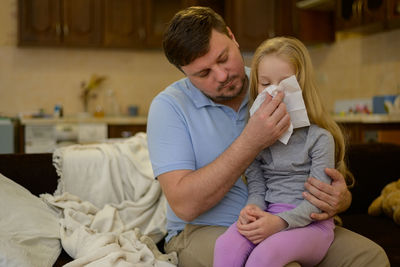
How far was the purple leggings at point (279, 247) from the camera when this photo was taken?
130 centimetres

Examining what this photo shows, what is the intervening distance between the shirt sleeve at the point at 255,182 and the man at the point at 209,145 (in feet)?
0.17

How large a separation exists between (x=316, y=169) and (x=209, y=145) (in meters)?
0.40

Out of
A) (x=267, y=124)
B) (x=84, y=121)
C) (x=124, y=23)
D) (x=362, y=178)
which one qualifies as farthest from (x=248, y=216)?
(x=124, y=23)

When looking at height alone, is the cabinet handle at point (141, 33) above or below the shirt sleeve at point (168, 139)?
above

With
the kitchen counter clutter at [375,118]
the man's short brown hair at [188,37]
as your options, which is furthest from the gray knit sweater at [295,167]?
the kitchen counter clutter at [375,118]

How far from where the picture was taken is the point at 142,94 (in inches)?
205

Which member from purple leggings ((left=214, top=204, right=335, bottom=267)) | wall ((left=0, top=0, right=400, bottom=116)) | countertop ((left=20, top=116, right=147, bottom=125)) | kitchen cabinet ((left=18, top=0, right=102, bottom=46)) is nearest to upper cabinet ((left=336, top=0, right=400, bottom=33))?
wall ((left=0, top=0, right=400, bottom=116))

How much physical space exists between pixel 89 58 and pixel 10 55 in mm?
776

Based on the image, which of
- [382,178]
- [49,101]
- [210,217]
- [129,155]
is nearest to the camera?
[210,217]

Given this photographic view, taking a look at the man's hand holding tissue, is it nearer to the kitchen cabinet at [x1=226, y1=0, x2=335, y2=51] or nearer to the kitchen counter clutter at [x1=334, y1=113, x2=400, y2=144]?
the kitchen counter clutter at [x1=334, y1=113, x2=400, y2=144]

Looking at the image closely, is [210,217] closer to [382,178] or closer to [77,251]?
[77,251]

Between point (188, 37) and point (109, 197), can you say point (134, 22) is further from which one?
point (188, 37)

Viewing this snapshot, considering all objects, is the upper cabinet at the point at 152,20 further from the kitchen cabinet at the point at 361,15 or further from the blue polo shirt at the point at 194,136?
the blue polo shirt at the point at 194,136

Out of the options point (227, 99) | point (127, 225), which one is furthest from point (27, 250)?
point (227, 99)
